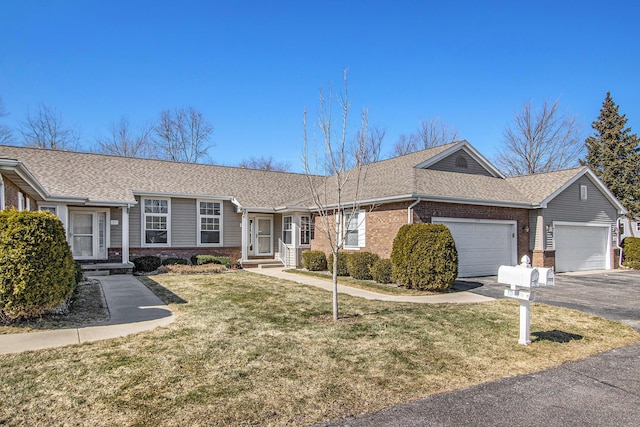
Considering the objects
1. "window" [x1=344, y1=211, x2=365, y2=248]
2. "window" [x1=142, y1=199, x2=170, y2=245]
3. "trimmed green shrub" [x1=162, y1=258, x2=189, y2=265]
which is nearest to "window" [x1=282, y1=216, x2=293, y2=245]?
"window" [x1=344, y1=211, x2=365, y2=248]

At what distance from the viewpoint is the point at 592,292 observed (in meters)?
11.8

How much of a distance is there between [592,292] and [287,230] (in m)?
12.3

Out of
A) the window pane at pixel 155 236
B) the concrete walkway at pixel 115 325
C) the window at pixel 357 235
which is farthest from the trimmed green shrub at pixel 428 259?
the window pane at pixel 155 236

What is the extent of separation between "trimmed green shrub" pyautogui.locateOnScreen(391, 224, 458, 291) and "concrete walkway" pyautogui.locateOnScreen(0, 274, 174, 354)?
674 cm

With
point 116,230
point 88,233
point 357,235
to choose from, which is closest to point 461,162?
point 357,235

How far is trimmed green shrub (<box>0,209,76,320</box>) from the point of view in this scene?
21.2 feet

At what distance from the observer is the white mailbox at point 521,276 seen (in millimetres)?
5867

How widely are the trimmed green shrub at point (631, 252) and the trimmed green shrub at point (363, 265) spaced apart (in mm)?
14280

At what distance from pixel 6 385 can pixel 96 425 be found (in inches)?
63.1

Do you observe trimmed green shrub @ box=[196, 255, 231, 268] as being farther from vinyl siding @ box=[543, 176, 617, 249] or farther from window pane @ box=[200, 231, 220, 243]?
vinyl siding @ box=[543, 176, 617, 249]

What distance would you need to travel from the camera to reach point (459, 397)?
4145mm

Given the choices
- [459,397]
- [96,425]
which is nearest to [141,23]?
[96,425]

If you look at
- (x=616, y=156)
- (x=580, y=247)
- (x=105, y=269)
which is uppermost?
(x=616, y=156)

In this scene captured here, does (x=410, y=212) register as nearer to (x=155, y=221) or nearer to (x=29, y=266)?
(x=29, y=266)
